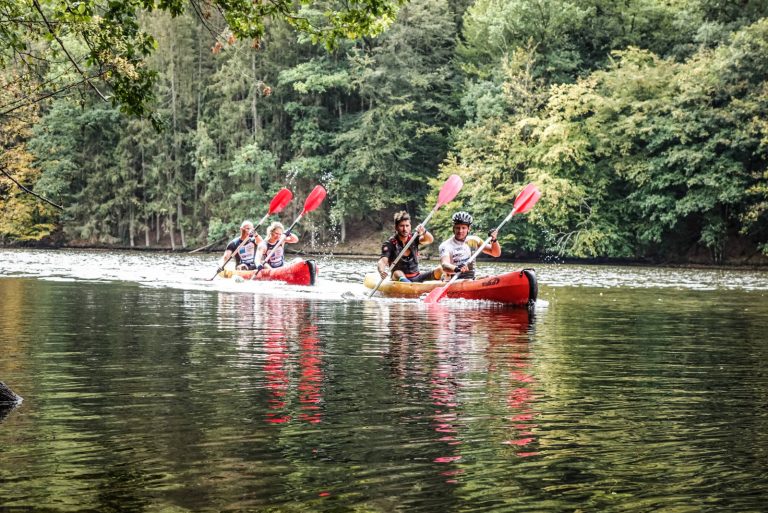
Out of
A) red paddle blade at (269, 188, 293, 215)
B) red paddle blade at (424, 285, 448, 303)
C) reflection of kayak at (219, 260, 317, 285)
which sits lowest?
red paddle blade at (424, 285, 448, 303)

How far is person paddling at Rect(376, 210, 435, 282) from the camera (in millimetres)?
19000

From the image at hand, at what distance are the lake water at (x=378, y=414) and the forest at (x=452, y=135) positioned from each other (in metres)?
23.6

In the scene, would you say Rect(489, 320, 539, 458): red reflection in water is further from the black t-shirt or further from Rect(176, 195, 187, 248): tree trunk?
Rect(176, 195, 187, 248): tree trunk

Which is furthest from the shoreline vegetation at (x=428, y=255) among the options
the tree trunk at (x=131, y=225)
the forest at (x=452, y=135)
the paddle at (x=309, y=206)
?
the paddle at (x=309, y=206)

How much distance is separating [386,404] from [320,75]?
4703 cm

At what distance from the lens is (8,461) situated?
5.43 m

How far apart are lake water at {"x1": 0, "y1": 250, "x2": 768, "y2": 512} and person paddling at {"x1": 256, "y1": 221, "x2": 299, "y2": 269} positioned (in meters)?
9.33

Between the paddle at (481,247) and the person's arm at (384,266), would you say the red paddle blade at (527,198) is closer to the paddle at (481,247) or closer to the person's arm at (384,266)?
the paddle at (481,247)

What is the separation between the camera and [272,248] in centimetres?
2450

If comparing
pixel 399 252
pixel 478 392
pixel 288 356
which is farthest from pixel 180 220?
pixel 478 392

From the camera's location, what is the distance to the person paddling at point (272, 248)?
2408 cm

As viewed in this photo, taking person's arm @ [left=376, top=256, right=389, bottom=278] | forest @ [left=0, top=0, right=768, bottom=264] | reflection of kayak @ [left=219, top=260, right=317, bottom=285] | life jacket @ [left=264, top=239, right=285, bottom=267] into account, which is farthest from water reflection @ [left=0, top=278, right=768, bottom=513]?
forest @ [left=0, top=0, right=768, bottom=264]

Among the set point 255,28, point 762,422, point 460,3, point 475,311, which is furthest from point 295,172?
point 762,422

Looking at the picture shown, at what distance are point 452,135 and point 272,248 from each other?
2947 cm
